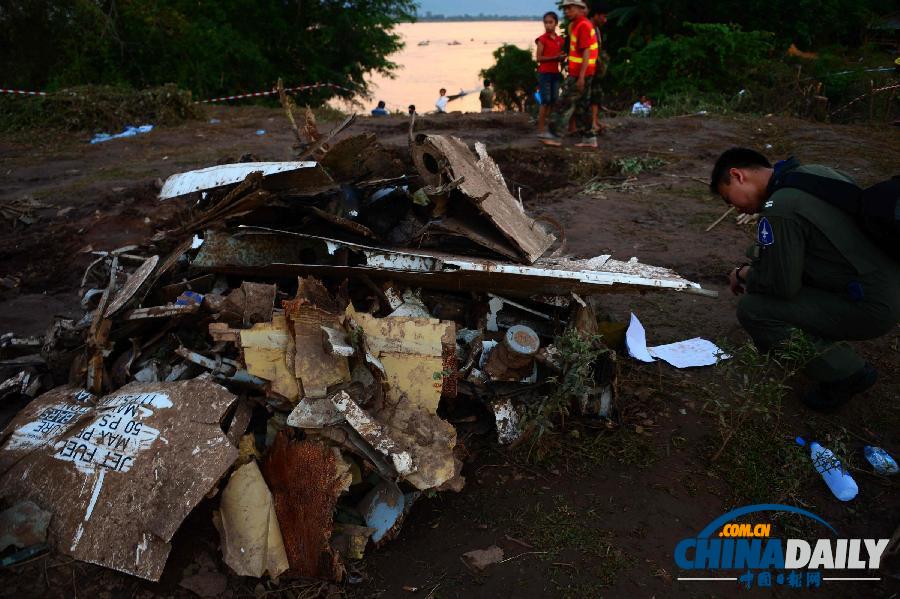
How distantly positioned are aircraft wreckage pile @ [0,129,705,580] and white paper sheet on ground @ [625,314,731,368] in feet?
1.72

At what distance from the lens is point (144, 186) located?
25.7ft

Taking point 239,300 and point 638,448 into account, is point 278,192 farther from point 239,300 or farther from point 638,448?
point 638,448

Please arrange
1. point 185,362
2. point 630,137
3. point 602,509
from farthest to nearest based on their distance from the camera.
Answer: point 630,137
point 185,362
point 602,509

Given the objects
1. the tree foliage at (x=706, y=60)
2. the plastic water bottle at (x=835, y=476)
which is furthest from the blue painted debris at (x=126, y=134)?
the plastic water bottle at (x=835, y=476)

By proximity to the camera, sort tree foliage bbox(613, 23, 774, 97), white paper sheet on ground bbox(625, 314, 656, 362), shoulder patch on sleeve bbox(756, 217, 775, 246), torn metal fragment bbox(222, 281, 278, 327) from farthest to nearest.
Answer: tree foliage bbox(613, 23, 774, 97) < white paper sheet on ground bbox(625, 314, 656, 362) < torn metal fragment bbox(222, 281, 278, 327) < shoulder patch on sleeve bbox(756, 217, 775, 246)

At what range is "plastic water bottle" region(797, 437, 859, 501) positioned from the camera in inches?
112

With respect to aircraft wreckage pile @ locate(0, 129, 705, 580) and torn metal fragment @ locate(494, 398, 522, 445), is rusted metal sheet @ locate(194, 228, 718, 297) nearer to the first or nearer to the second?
aircraft wreckage pile @ locate(0, 129, 705, 580)

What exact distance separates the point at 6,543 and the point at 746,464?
3695mm

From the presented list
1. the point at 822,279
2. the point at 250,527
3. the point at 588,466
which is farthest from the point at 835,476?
the point at 250,527

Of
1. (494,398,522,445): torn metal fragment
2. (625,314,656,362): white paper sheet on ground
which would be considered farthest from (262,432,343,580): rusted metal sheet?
(625,314,656,362): white paper sheet on ground

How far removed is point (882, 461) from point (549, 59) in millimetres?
8054

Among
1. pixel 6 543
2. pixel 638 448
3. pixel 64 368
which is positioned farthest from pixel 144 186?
pixel 638 448

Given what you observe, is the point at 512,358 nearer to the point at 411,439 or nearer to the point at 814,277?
the point at 411,439

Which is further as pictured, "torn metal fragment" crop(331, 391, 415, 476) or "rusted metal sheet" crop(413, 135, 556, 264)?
"rusted metal sheet" crop(413, 135, 556, 264)
